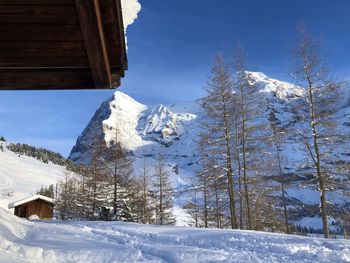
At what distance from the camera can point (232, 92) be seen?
22484mm

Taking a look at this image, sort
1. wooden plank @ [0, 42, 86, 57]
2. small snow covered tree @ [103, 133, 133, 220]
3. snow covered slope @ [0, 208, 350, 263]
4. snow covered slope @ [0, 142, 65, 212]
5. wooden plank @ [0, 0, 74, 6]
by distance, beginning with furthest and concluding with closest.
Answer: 1. snow covered slope @ [0, 142, 65, 212]
2. small snow covered tree @ [103, 133, 133, 220]
3. snow covered slope @ [0, 208, 350, 263]
4. wooden plank @ [0, 42, 86, 57]
5. wooden plank @ [0, 0, 74, 6]

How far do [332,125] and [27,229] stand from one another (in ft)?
44.5

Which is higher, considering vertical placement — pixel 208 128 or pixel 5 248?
pixel 208 128

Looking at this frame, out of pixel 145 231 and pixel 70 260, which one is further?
pixel 145 231

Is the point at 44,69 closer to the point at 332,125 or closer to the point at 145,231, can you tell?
the point at 145,231

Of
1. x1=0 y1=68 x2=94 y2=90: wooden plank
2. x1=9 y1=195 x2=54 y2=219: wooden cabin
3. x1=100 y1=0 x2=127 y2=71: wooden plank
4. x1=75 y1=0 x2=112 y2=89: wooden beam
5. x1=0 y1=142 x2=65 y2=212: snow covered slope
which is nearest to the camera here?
x1=75 y1=0 x2=112 y2=89: wooden beam

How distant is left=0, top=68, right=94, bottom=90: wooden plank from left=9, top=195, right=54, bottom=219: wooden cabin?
35.1m

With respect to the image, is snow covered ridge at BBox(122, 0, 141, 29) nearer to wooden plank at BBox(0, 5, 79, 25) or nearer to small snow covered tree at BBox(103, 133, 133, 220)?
wooden plank at BBox(0, 5, 79, 25)

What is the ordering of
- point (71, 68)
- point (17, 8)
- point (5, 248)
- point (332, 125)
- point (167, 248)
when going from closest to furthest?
1. point (17, 8)
2. point (71, 68)
3. point (5, 248)
4. point (167, 248)
5. point (332, 125)

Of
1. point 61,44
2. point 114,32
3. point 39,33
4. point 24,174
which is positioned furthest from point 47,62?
point 24,174

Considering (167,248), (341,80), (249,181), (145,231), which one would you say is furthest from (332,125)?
(167,248)

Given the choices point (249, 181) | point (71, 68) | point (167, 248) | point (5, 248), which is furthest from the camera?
point (249, 181)

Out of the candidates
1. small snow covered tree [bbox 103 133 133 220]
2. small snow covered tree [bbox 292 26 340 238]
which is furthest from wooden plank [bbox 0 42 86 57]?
small snow covered tree [bbox 103 133 133 220]

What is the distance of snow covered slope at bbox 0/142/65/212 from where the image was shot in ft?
323
